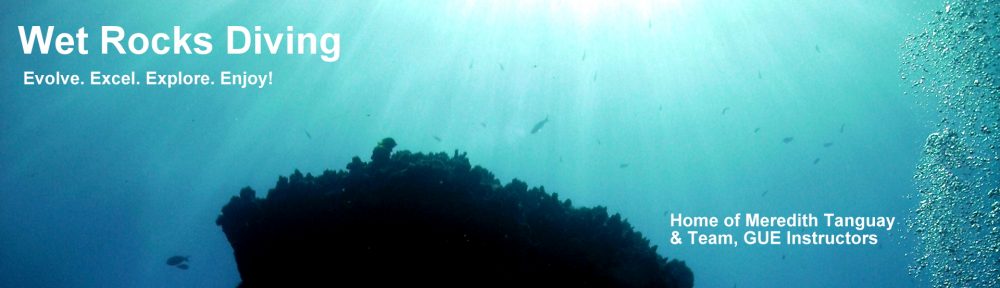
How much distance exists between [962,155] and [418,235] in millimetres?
14680

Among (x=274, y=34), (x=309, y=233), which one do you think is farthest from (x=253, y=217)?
(x=274, y=34)

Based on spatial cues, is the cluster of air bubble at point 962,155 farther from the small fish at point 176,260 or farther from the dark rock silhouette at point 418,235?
the small fish at point 176,260

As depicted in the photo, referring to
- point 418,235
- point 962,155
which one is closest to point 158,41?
point 418,235

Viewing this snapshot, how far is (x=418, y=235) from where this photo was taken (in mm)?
9484

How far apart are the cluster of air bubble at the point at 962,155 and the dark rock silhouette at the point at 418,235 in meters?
10.5

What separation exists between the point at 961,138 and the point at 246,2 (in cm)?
2023

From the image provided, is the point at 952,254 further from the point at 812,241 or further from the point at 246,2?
the point at 246,2

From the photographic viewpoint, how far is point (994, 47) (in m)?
15.2

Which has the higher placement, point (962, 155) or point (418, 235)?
point (962, 155)

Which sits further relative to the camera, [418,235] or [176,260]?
[176,260]

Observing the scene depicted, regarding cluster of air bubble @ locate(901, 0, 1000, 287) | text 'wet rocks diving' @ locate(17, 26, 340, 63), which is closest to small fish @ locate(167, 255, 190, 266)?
text 'wet rocks diving' @ locate(17, 26, 340, 63)

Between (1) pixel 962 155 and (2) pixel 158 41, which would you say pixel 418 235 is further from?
(1) pixel 962 155

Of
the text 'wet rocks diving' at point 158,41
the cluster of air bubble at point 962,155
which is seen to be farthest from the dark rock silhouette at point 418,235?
the cluster of air bubble at point 962,155

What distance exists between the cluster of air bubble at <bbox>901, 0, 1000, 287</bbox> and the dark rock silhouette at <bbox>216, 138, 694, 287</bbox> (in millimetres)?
10455
